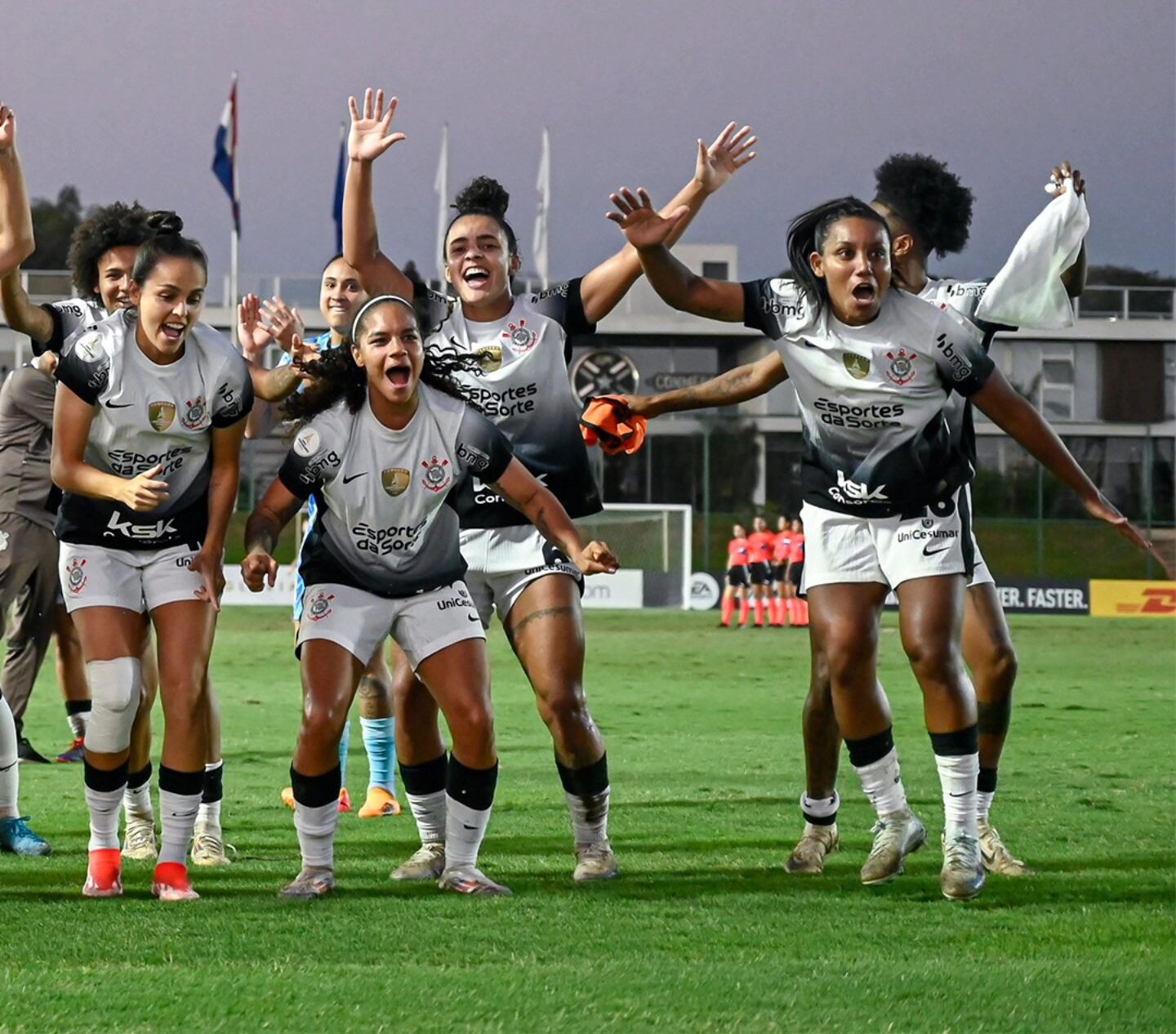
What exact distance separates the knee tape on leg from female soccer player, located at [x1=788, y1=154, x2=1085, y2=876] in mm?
2363

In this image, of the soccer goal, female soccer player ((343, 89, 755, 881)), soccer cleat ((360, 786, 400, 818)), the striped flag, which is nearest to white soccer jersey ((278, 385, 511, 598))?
female soccer player ((343, 89, 755, 881))

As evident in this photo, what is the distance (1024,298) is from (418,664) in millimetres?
2381

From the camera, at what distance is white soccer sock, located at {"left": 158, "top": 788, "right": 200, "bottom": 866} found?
5.66 meters

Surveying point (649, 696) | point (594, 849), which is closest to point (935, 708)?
point (594, 849)

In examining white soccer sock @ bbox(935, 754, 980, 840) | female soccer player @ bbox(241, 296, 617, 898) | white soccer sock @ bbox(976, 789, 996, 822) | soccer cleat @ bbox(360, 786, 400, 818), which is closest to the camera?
female soccer player @ bbox(241, 296, 617, 898)

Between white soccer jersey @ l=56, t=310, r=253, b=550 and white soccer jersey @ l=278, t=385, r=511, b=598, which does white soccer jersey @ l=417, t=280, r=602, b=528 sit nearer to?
white soccer jersey @ l=278, t=385, r=511, b=598

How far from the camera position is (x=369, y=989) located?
4.25m

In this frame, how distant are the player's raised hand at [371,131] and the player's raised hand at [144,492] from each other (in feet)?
4.93

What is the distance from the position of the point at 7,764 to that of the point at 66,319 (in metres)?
1.72

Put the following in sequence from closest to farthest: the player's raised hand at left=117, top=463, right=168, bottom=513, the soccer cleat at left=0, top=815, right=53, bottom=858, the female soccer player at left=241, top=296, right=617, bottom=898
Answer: the player's raised hand at left=117, top=463, right=168, bottom=513 → the female soccer player at left=241, top=296, right=617, bottom=898 → the soccer cleat at left=0, top=815, right=53, bottom=858

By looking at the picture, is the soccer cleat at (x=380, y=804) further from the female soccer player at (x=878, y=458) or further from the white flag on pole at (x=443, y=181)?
the white flag on pole at (x=443, y=181)

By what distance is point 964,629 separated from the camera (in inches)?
261

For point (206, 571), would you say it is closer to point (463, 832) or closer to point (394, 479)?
point (394, 479)

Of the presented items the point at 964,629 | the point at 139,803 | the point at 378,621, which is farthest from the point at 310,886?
the point at 964,629
